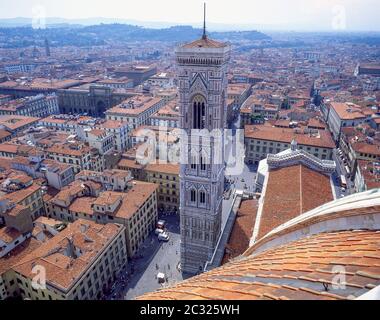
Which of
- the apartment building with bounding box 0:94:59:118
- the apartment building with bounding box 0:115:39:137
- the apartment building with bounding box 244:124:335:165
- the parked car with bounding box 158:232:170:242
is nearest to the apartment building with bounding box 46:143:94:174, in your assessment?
the apartment building with bounding box 0:115:39:137

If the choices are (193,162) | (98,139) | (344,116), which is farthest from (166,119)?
(193,162)

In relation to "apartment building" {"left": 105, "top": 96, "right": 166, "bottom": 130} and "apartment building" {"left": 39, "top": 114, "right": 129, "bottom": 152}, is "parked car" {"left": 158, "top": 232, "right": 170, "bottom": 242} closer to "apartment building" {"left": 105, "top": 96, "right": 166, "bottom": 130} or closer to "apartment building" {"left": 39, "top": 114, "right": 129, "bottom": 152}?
"apartment building" {"left": 39, "top": 114, "right": 129, "bottom": 152}

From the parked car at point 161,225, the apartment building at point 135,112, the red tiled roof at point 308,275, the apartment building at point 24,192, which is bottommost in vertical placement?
the parked car at point 161,225

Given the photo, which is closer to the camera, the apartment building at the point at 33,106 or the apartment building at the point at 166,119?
the apartment building at the point at 166,119

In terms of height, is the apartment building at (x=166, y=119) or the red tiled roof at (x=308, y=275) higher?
the red tiled roof at (x=308, y=275)

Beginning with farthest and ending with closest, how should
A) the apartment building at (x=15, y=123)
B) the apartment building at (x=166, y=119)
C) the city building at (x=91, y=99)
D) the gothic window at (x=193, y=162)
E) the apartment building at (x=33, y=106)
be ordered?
the city building at (x=91, y=99) → the apartment building at (x=33, y=106) → the apartment building at (x=166, y=119) → the apartment building at (x=15, y=123) → the gothic window at (x=193, y=162)

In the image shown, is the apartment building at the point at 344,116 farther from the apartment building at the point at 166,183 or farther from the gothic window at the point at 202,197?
the gothic window at the point at 202,197

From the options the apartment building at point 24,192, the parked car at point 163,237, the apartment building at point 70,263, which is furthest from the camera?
the parked car at point 163,237

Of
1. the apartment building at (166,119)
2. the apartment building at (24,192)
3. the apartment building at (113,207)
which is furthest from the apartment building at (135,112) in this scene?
the apartment building at (24,192)
